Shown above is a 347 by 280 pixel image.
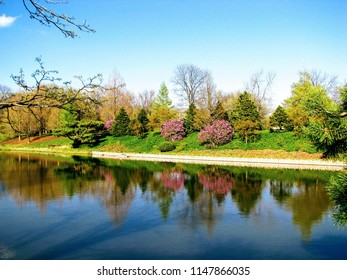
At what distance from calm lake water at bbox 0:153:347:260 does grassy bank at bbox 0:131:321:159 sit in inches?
226

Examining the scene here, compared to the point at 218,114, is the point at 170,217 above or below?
below

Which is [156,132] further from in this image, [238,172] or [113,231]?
[113,231]

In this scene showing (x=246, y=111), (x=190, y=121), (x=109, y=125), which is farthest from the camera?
(x=109, y=125)

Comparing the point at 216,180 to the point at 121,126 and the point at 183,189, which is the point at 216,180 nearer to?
the point at 183,189

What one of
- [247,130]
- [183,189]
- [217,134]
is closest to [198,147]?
[217,134]

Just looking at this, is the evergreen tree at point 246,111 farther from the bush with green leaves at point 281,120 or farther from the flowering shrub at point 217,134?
the bush with green leaves at point 281,120

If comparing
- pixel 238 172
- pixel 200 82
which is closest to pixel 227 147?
pixel 238 172

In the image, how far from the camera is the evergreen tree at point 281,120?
29047 mm

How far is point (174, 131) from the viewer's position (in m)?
33.4

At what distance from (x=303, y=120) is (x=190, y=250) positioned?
69.7 ft

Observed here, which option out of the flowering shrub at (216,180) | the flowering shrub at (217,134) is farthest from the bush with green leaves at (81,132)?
the flowering shrub at (216,180)

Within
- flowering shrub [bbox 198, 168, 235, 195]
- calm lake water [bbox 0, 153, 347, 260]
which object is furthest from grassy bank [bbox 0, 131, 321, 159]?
flowering shrub [bbox 198, 168, 235, 195]

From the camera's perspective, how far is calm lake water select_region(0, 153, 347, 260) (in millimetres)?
8133

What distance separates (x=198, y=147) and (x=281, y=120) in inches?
304
